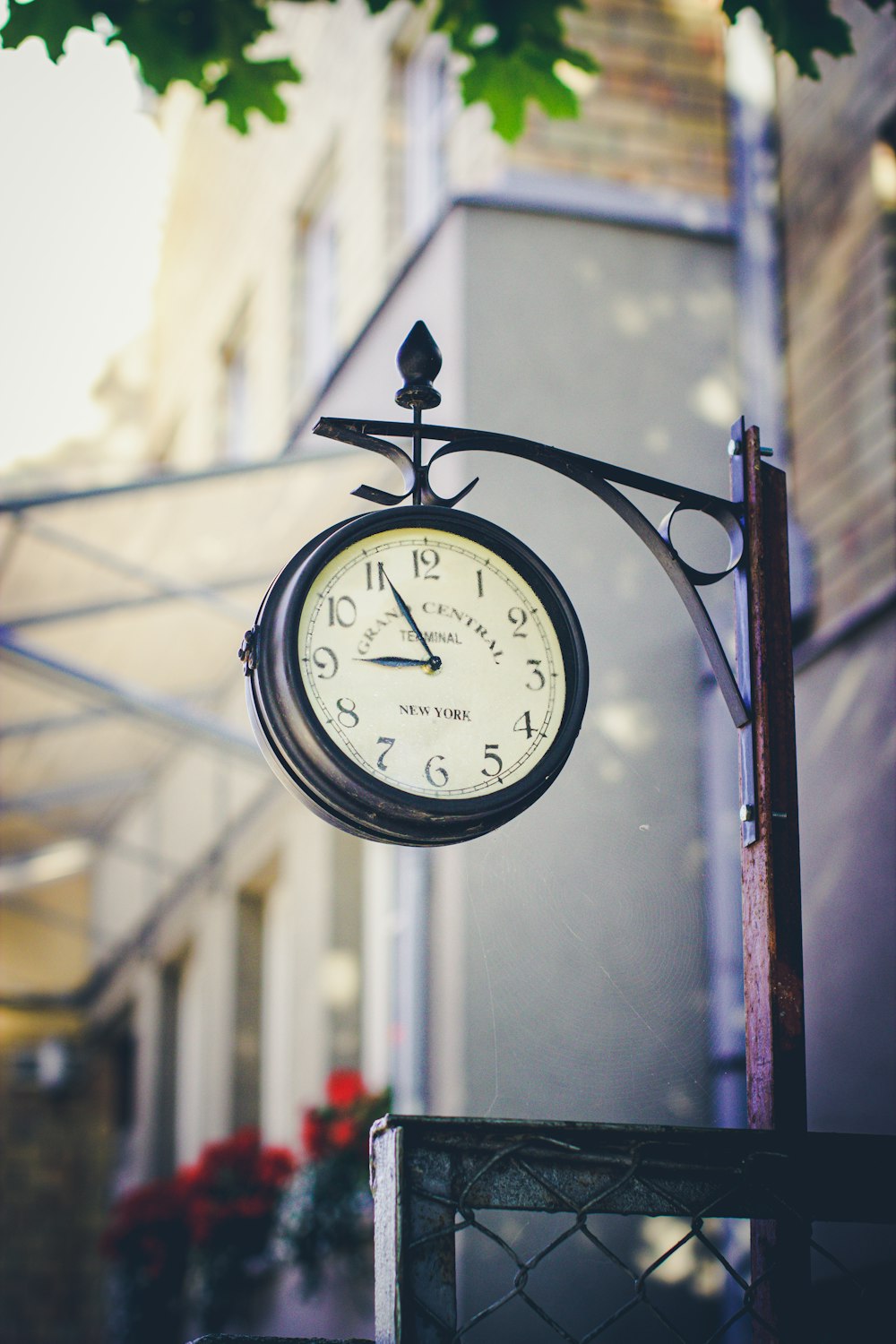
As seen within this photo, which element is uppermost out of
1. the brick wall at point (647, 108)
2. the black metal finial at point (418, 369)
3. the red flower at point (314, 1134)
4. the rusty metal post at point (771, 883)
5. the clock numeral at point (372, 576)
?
the brick wall at point (647, 108)

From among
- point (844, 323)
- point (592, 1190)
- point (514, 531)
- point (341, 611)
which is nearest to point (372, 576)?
point (341, 611)

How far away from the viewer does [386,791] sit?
282cm

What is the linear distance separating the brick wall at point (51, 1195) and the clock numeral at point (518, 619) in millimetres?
12105

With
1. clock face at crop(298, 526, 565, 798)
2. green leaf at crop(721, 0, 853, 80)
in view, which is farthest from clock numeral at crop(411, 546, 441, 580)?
green leaf at crop(721, 0, 853, 80)

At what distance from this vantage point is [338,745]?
2.82 metres

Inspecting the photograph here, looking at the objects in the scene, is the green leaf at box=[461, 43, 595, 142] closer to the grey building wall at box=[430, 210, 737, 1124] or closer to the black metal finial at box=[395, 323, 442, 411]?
the grey building wall at box=[430, 210, 737, 1124]

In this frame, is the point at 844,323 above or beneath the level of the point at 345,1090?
above

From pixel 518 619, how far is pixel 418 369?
1.81ft

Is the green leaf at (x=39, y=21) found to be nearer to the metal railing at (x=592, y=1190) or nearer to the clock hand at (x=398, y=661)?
the clock hand at (x=398, y=661)

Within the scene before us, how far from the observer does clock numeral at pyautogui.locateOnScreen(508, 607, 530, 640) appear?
3.03 metres

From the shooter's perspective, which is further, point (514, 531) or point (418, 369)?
point (514, 531)

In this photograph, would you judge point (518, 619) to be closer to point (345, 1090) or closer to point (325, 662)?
point (325, 662)

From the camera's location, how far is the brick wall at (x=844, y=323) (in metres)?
5.38

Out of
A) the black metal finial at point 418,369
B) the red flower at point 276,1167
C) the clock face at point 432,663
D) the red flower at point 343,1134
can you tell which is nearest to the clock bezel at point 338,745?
the clock face at point 432,663
